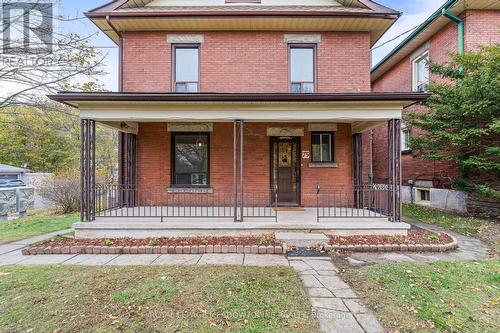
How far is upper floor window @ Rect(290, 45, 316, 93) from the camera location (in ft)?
31.2

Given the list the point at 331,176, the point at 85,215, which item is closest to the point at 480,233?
the point at 331,176

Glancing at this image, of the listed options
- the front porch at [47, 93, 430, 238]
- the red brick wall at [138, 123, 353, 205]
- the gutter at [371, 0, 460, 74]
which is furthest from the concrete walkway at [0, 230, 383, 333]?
the gutter at [371, 0, 460, 74]

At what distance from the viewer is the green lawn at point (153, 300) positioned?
2.97 meters

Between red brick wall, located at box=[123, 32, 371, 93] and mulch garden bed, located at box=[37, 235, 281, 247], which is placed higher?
red brick wall, located at box=[123, 32, 371, 93]

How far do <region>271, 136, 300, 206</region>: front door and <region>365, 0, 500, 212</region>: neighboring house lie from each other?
14.7 feet

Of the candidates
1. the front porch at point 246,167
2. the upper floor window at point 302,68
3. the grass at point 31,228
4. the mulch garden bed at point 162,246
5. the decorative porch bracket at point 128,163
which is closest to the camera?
the mulch garden bed at point 162,246

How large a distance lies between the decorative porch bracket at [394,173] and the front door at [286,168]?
3.14m

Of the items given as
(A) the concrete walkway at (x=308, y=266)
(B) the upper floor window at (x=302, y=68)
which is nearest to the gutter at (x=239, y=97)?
(B) the upper floor window at (x=302, y=68)

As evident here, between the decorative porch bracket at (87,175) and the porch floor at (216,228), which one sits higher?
the decorative porch bracket at (87,175)

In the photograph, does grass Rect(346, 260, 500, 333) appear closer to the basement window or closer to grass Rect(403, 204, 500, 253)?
grass Rect(403, 204, 500, 253)

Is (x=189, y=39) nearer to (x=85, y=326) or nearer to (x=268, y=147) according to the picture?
(x=268, y=147)

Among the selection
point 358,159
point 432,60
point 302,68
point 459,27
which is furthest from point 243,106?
point 432,60

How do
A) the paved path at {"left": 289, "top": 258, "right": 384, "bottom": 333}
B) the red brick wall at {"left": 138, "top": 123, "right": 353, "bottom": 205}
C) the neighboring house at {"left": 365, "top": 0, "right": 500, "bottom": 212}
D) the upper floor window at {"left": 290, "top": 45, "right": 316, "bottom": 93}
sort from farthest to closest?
the upper floor window at {"left": 290, "top": 45, "right": 316, "bottom": 93}
the neighboring house at {"left": 365, "top": 0, "right": 500, "bottom": 212}
the red brick wall at {"left": 138, "top": 123, "right": 353, "bottom": 205}
the paved path at {"left": 289, "top": 258, "right": 384, "bottom": 333}

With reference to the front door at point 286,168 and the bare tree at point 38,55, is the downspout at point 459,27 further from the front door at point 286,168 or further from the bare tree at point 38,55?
the bare tree at point 38,55
